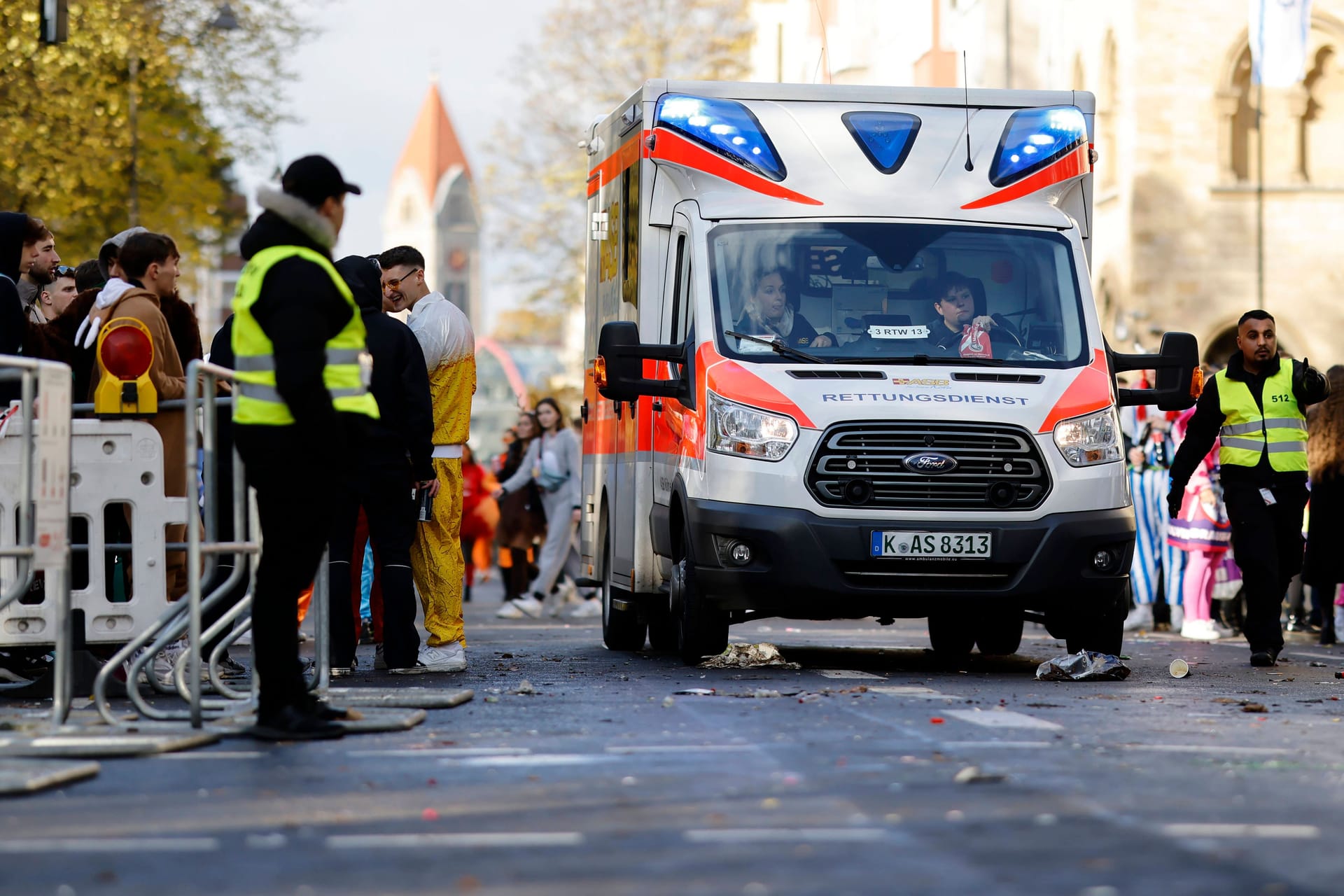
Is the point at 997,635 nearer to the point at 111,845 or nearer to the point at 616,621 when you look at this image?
the point at 616,621

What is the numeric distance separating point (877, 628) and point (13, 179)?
614 inches

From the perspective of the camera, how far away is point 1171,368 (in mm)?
11492

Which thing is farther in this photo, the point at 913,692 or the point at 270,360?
the point at 913,692

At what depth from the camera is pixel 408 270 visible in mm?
11656

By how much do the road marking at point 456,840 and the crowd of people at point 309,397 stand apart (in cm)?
217

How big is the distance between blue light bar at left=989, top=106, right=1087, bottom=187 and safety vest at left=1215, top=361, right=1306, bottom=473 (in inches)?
69.2

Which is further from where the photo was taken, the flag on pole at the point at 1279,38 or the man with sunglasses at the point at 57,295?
the flag on pole at the point at 1279,38

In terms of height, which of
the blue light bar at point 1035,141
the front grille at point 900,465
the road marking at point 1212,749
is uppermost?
the blue light bar at point 1035,141

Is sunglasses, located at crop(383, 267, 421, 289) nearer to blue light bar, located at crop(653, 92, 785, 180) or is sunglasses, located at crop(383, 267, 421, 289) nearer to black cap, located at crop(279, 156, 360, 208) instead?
blue light bar, located at crop(653, 92, 785, 180)

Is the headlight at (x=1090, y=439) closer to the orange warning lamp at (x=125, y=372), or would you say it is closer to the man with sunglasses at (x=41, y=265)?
the orange warning lamp at (x=125, y=372)

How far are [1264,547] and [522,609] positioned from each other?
924 centimetres

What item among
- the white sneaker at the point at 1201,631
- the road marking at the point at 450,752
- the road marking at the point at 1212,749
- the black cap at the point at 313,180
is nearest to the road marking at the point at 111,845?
the road marking at the point at 450,752

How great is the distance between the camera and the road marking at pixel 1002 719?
8.28 meters

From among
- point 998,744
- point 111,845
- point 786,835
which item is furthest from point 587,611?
point 111,845
